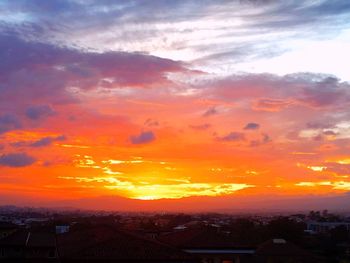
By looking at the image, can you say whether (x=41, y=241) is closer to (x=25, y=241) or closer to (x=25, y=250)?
(x=25, y=241)

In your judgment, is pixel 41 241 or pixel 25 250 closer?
pixel 25 250

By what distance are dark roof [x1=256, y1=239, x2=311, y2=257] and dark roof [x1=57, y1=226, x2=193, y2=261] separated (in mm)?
8470

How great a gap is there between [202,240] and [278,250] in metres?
5.67

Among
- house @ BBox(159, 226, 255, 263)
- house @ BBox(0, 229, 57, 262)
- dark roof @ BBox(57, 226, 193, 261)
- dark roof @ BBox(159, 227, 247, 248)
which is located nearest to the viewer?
dark roof @ BBox(57, 226, 193, 261)

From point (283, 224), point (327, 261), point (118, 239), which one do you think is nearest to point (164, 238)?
point (118, 239)

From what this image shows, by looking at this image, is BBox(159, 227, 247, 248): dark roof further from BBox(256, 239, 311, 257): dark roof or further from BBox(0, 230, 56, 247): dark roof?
BBox(0, 230, 56, 247): dark roof

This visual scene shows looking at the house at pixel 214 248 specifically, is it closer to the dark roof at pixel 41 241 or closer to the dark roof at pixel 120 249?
the dark roof at pixel 120 249

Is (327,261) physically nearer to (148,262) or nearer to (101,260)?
(148,262)

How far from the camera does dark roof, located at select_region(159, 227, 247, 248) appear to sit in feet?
124

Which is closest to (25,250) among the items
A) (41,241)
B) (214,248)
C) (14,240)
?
(14,240)

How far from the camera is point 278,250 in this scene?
39031mm

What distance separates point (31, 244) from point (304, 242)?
31.7 m

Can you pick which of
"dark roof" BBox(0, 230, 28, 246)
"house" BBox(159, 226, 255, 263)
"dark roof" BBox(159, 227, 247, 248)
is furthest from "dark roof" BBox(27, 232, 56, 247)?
"house" BBox(159, 226, 255, 263)

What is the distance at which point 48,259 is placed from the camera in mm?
37438
